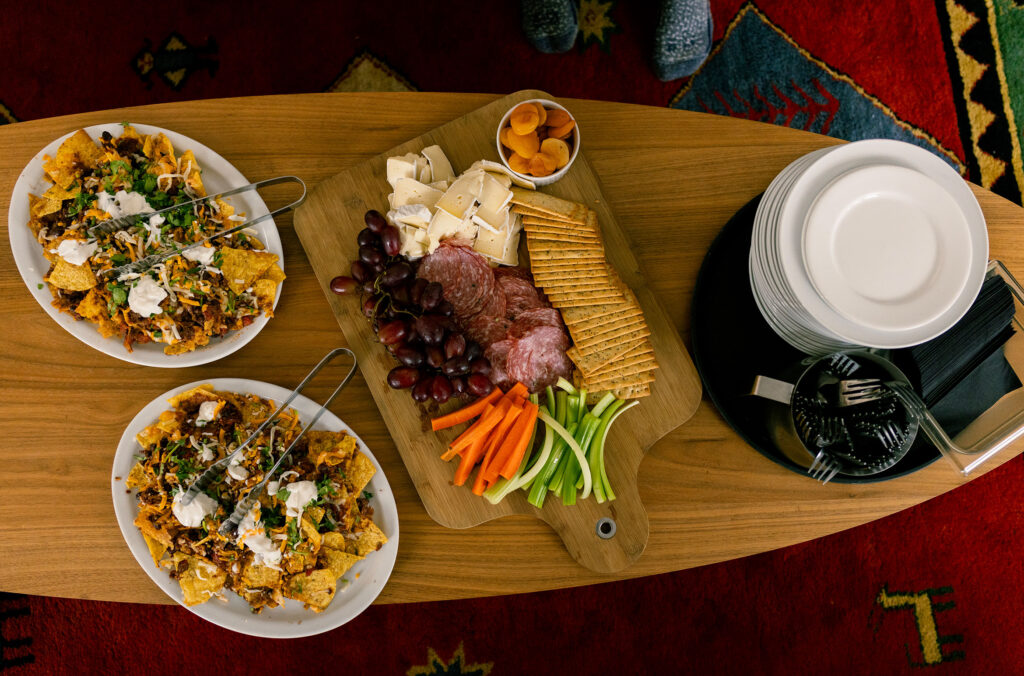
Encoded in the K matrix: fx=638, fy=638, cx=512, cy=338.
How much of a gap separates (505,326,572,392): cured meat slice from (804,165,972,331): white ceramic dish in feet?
1.90

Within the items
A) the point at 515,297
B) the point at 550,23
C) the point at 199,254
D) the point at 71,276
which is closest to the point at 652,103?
the point at 550,23

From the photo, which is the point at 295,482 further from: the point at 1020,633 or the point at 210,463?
the point at 1020,633

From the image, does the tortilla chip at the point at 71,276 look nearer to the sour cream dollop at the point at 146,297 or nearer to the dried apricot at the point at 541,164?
the sour cream dollop at the point at 146,297

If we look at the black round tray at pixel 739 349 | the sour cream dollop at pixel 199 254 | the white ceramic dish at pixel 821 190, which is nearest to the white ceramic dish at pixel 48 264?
the sour cream dollop at pixel 199 254

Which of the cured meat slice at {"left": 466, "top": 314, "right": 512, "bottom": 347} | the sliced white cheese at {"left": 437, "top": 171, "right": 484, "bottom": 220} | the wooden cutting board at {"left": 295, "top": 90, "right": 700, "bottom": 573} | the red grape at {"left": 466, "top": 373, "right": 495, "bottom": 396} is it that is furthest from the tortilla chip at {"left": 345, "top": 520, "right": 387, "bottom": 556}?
the sliced white cheese at {"left": 437, "top": 171, "right": 484, "bottom": 220}

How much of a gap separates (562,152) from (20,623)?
263 cm

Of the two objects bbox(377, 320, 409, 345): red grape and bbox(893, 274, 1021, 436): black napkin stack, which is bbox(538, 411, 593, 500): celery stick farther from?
bbox(893, 274, 1021, 436): black napkin stack

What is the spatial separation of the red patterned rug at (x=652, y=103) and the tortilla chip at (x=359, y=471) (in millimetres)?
1079

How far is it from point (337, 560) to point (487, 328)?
63cm

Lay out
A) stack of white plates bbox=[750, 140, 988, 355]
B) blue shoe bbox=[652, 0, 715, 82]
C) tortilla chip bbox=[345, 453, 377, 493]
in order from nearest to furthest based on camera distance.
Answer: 1. stack of white plates bbox=[750, 140, 988, 355]
2. tortilla chip bbox=[345, 453, 377, 493]
3. blue shoe bbox=[652, 0, 715, 82]

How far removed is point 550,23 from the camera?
2287 mm

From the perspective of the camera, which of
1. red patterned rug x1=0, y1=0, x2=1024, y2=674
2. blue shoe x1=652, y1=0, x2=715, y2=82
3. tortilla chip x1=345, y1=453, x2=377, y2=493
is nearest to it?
tortilla chip x1=345, y1=453, x2=377, y2=493

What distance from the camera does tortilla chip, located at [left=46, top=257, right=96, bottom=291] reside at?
1419 mm

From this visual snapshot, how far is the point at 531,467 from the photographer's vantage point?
60.2 inches
